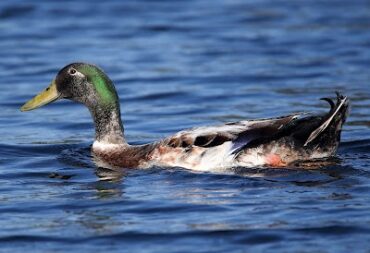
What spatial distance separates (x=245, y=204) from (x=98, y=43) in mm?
10621

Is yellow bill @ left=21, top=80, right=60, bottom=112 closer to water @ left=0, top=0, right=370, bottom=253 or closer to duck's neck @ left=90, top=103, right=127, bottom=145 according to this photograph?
duck's neck @ left=90, top=103, right=127, bottom=145

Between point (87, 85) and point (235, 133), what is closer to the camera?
point (235, 133)

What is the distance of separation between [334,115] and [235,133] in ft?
3.16

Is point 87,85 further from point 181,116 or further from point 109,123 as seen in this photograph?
point 181,116

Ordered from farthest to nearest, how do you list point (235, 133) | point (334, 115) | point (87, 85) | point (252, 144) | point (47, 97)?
1. point (47, 97)
2. point (87, 85)
3. point (252, 144)
4. point (235, 133)
5. point (334, 115)

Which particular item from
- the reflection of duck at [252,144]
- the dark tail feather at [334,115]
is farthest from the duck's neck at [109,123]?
the dark tail feather at [334,115]

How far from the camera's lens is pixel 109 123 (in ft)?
37.1

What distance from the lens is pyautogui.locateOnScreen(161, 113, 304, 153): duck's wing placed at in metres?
10.0

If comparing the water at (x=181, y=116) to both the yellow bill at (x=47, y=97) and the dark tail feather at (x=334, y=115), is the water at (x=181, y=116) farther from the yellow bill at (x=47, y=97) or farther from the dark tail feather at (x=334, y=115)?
the yellow bill at (x=47, y=97)

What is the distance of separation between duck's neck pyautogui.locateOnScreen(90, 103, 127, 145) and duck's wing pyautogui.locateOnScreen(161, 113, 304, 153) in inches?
44.2

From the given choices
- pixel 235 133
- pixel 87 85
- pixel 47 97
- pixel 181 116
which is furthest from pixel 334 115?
pixel 181 116

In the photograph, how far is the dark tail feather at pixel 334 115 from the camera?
32.5ft

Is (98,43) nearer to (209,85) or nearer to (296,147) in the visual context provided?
(209,85)

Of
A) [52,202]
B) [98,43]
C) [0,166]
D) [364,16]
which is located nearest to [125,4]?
[98,43]
